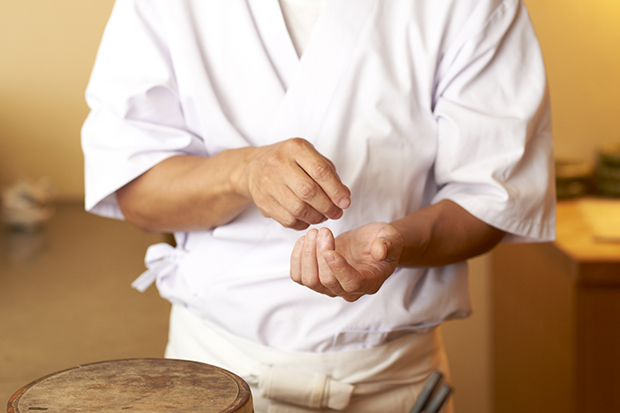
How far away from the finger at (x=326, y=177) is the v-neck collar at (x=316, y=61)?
0.21 metres

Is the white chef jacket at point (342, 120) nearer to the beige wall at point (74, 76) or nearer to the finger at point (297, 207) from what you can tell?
the finger at point (297, 207)

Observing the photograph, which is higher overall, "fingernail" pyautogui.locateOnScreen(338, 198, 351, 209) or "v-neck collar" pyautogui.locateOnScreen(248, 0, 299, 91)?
"v-neck collar" pyautogui.locateOnScreen(248, 0, 299, 91)

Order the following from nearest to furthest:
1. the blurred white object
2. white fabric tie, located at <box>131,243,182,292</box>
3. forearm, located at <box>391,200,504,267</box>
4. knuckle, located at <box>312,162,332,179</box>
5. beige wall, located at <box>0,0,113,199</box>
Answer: knuckle, located at <box>312,162,332,179</box>, forearm, located at <box>391,200,504,267</box>, white fabric tie, located at <box>131,243,182,292</box>, the blurred white object, beige wall, located at <box>0,0,113,199</box>

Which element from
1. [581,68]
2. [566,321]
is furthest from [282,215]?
[581,68]

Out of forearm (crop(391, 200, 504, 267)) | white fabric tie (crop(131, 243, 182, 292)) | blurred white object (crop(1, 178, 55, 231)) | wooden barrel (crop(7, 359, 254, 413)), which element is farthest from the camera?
blurred white object (crop(1, 178, 55, 231))

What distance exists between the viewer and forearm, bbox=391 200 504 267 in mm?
800

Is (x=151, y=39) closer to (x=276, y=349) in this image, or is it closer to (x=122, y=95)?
(x=122, y=95)

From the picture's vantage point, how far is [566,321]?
62.9 inches

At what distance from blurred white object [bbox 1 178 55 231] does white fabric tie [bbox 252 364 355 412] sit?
1327mm

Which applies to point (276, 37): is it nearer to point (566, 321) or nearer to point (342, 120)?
point (342, 120)

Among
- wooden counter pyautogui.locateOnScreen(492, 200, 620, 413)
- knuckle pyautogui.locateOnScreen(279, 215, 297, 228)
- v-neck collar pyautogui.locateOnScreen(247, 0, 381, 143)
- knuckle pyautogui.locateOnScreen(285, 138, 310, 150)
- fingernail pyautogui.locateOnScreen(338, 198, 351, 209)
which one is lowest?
wooden counter pyautogui.locateOnScreen(492, 200, 620, 413)

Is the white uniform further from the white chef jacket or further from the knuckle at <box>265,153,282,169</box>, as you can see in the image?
the knuckle at <box>265,153,282,169</box>

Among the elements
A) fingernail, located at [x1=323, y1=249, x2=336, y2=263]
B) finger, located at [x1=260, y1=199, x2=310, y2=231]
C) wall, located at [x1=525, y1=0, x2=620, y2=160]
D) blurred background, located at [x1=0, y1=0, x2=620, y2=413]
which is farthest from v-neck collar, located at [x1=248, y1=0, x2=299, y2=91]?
wall, located at [x1=525, y1=0, x2=620, y2=160]

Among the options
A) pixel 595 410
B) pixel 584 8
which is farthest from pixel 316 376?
pixel 584 8
